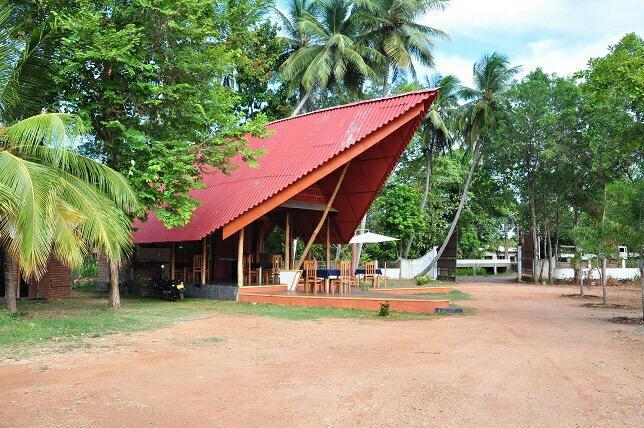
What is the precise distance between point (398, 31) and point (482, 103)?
6.24 meters

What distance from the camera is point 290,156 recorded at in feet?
53.4

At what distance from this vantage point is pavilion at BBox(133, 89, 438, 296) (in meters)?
15.0

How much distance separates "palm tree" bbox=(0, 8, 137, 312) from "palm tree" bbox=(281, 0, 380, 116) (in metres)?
14.7

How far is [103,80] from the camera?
41.4 ft

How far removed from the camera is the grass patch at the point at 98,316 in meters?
8.24

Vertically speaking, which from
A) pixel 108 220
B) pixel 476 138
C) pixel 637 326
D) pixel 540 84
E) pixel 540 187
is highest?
pixel 540 84

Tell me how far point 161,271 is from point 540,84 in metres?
20.0

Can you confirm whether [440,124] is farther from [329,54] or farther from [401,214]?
[329,54]

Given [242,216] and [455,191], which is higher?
[455,191]

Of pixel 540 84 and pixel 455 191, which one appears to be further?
pixel 455 191

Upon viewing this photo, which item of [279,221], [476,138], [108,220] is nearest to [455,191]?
[476,138]

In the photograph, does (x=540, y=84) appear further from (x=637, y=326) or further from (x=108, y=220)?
(x=108, y=220)

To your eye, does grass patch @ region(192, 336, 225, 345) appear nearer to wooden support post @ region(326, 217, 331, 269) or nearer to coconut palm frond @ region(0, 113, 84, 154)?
coconut palm frond @ region(0, 113, 84, 154)

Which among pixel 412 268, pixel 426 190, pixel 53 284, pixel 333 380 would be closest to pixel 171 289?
pixel 53 284
